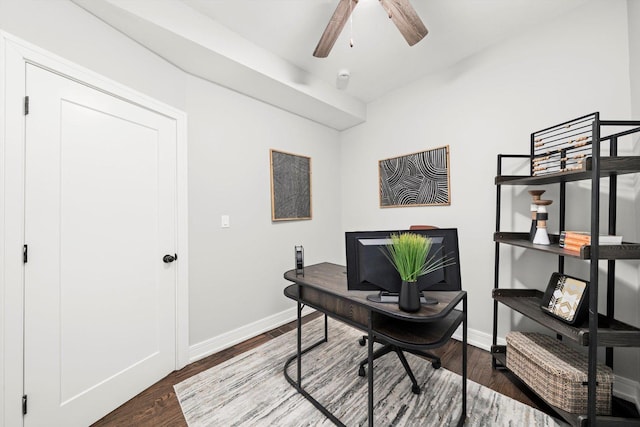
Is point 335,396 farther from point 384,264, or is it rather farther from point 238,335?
point 238,335

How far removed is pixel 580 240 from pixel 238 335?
2.70m

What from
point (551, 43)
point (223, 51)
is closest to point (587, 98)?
point (551, 43)

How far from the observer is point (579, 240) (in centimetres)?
137

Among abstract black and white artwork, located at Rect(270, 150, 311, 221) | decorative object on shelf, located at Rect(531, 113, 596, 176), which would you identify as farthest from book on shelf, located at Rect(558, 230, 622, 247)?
abstract black and white artwork, located at Rect(270, 150, 311, 221)

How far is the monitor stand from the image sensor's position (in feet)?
4.10

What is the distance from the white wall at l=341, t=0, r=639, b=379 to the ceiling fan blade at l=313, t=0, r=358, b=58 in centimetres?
133

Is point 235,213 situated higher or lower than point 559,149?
lower

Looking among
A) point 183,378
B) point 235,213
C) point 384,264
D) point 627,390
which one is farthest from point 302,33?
point 627,390

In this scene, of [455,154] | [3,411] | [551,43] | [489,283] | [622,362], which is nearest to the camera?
[3,411]

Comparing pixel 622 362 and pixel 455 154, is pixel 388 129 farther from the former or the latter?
pixel 622 362

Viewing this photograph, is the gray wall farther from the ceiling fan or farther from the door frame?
the ceiling fan

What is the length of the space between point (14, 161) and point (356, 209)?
2.92m

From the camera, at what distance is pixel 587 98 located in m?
1.70

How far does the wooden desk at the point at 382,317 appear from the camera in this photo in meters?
1.15
